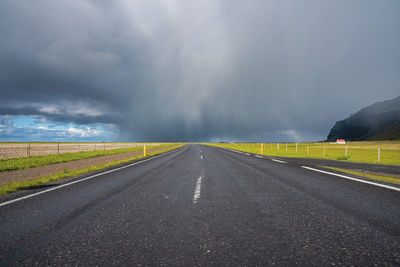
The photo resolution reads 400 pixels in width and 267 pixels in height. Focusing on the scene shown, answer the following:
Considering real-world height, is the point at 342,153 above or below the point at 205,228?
below

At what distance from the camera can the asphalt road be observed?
2391 millimetres

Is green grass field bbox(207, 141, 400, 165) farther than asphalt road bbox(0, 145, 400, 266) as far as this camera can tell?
Yes

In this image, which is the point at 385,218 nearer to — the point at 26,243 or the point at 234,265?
the point at 234,265

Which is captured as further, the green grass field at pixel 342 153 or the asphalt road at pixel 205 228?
the green grass field at pixel 342 153

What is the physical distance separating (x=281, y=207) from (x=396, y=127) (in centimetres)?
25270

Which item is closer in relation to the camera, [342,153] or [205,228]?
[205,228]

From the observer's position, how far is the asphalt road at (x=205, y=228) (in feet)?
7.84

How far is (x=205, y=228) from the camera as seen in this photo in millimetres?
3221

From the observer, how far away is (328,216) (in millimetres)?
3699

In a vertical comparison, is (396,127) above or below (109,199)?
above

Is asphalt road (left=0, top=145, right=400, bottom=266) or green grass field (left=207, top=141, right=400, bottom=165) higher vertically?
asphalt road (left=0, top=145, right=400, bottom=266)

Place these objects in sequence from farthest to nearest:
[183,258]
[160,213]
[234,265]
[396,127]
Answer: [396,127], [160,213], [183,258], [234,265]

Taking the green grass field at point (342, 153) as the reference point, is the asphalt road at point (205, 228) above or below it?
above

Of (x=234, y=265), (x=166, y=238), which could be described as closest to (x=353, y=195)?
(x=234, y=265)
